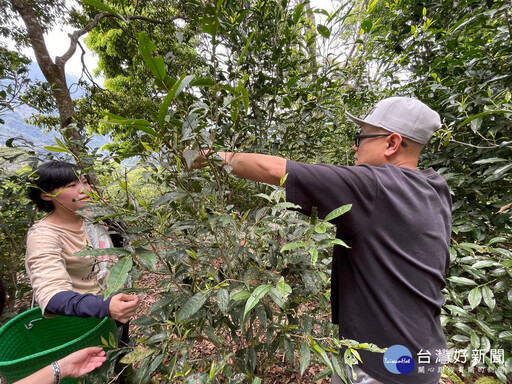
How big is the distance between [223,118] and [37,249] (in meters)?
1.22

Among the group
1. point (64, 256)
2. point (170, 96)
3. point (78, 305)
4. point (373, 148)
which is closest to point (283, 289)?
point (170, 96)

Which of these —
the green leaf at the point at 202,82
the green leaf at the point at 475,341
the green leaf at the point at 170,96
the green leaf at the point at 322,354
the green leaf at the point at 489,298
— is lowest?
the green leaf at the point at 475,341

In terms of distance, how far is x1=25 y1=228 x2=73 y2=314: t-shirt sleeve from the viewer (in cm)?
112

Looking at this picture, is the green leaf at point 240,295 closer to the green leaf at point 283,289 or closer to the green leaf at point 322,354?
the green leaf at point 283,289

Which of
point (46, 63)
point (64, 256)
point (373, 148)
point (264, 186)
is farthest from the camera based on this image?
point (46, 63)

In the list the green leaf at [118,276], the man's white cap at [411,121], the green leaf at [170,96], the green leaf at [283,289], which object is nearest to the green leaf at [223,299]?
the green leaf at [283,289]

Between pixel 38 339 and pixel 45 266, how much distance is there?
27.0 inches

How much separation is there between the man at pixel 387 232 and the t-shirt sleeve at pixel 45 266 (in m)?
0.98

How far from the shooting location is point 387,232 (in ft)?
3.03

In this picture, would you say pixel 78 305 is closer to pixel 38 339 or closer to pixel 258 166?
pixel 38 339

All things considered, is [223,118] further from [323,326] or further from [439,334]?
[439,334]

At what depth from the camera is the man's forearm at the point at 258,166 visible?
2.90 ft

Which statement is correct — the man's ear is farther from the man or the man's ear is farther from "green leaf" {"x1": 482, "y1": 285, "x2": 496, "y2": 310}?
"green leaf" {"x1": 482, "y1": 285, "x2": 496, "y2": 310}

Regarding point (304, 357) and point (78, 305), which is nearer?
point (304, 357)
